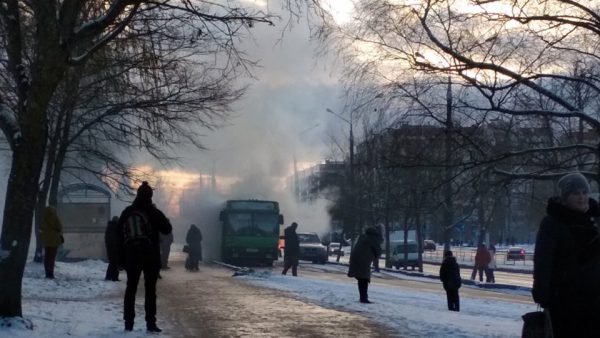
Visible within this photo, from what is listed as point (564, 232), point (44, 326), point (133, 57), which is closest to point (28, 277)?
point (133, 57)

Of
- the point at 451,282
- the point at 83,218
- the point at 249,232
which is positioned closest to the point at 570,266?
the point at 451,282

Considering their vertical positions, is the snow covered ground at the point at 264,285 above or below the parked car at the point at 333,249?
below

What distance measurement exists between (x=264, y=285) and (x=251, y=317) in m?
8.39

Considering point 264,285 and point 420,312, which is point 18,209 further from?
point 264,285

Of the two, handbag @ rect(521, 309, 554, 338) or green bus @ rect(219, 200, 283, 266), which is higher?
green bus @ rect(219, 200, 283, 266)

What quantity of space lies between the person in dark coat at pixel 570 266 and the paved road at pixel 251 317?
559 cm

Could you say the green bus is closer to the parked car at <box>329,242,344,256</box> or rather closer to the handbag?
the parked car at <box>329,242,344,256</box>

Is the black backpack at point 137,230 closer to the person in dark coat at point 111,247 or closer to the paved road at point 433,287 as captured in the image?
the person in dark coat at point 111,247

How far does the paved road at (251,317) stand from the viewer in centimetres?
1171

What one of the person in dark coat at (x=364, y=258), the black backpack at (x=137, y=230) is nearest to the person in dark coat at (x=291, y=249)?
the person in dark coat at (x=364, y=258)

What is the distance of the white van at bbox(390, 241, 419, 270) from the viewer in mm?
53031

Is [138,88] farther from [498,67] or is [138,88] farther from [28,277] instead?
[498,67]

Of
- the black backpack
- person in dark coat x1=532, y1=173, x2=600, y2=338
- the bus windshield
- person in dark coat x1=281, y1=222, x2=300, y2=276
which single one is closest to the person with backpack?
the black backpack

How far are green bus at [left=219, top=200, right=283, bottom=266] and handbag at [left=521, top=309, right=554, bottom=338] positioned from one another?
36.0m
